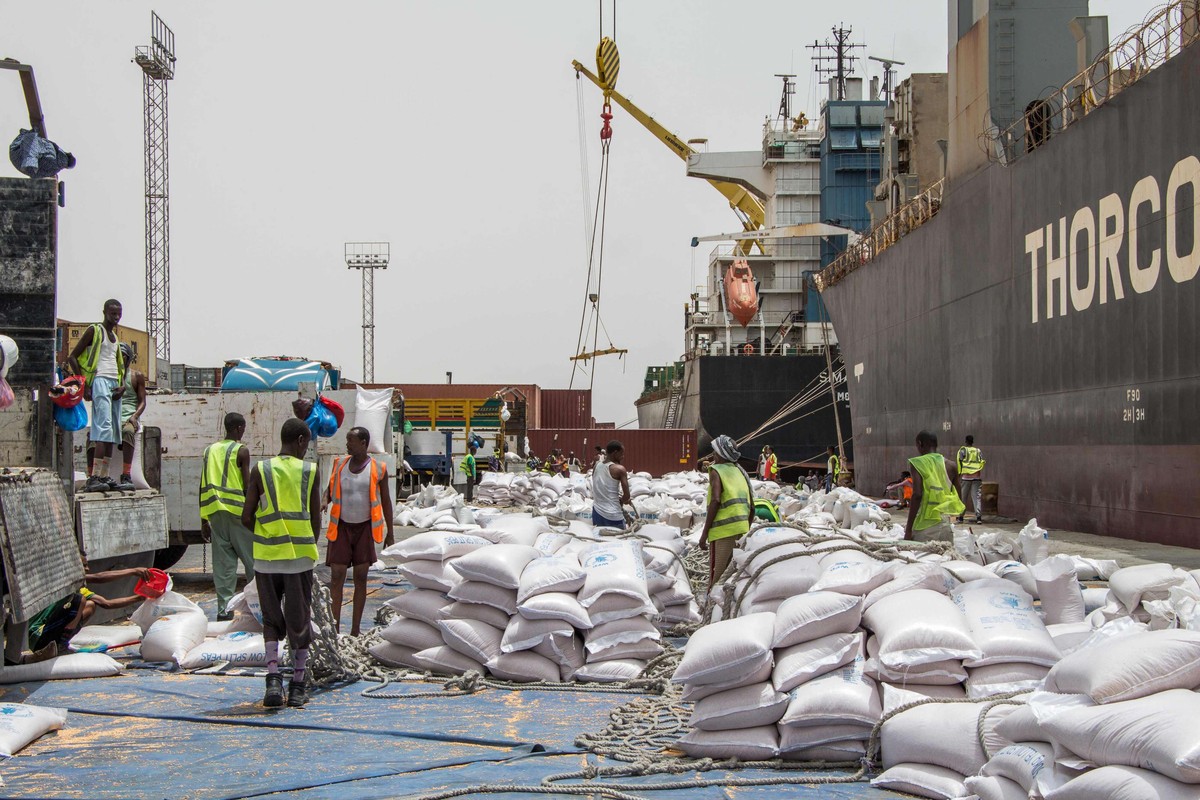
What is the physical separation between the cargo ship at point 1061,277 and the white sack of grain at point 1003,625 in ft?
21.2

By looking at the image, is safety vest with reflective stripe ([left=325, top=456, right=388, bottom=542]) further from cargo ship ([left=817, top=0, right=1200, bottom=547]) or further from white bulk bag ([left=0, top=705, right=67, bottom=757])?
cargo ship ([left=817, top=0, right=1200, bottom=547])

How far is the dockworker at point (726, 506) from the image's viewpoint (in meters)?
7.79

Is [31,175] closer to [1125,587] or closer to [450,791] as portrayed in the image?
[450,791]

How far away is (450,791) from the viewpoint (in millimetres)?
4074

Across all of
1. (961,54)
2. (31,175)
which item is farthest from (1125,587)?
(961,54)

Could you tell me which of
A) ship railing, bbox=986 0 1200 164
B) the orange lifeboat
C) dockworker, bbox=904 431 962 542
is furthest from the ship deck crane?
dockworker, bbox=904 431 962 542

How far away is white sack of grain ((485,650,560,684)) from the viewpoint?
6.39 meters

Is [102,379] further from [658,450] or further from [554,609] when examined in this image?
[658,450]

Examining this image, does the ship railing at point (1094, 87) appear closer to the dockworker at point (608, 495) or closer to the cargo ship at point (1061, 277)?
→ the cargo ship at point (1061, 277)

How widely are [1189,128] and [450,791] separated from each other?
9.95m

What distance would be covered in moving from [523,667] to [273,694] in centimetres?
139

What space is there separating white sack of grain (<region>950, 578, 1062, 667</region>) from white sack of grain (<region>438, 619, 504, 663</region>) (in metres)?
2.56

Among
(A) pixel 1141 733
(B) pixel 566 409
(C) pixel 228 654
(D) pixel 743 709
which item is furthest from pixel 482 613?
(B) pixel 566 409

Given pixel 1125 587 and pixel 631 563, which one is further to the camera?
pixel 631 563
